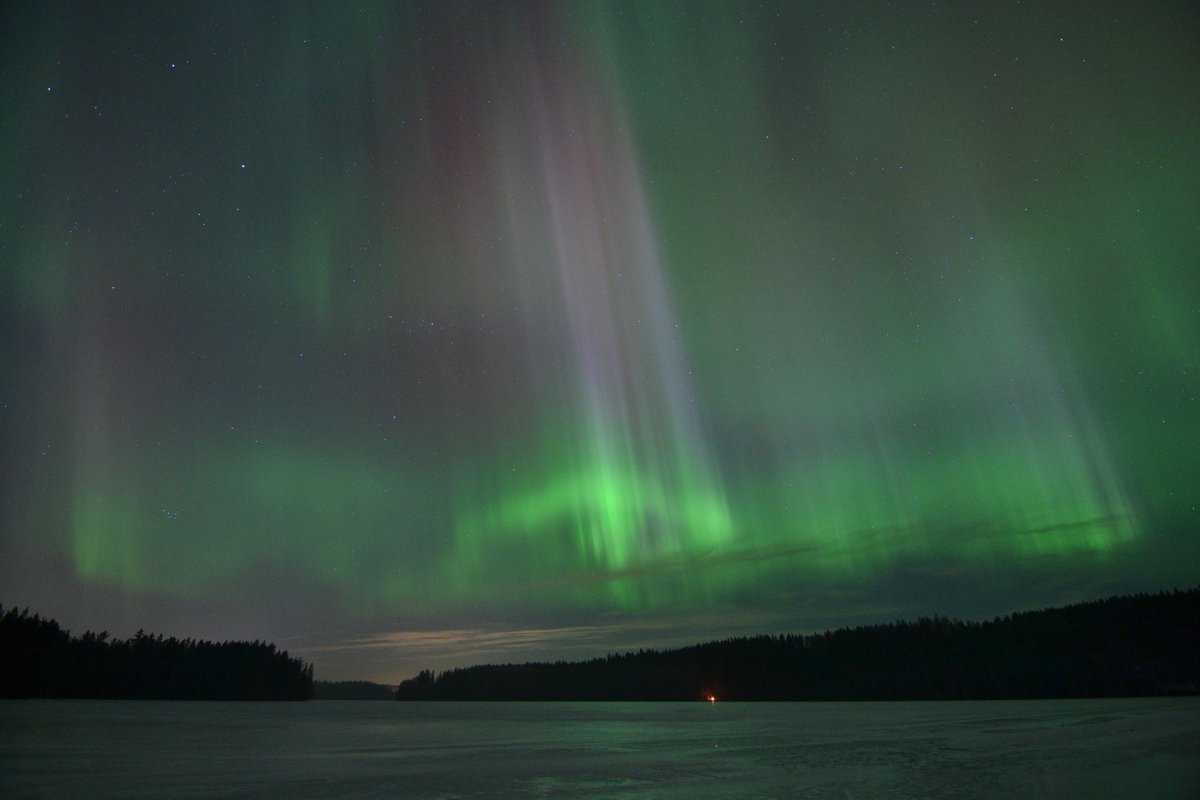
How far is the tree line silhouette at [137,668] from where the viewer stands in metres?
118

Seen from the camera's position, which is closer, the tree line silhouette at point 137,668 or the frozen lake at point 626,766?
the frozen lake at point 626,766

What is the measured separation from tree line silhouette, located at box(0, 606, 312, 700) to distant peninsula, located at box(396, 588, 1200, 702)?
8244cm

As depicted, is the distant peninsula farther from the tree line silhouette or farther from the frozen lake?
the frozen lake

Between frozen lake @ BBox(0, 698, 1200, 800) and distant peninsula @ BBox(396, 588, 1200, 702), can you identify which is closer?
frozen lake @ BBox(0, 698, 1200, 800)

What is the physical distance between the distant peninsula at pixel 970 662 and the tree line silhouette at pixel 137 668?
82444 mm

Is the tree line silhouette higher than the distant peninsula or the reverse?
higher

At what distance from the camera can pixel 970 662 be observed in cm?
15625

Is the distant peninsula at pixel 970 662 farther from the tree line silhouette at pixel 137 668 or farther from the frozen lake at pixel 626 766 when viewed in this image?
the frozen lake at pixel 626 766

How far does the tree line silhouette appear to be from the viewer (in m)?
118

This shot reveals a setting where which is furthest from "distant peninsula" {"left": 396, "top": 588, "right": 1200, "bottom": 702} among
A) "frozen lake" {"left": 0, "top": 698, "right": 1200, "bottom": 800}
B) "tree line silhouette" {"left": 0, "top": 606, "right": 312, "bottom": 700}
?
"frozen lake" {"left": 0, "top": 698, "right": 1200, "bottom": 800}

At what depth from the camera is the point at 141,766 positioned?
27.8m

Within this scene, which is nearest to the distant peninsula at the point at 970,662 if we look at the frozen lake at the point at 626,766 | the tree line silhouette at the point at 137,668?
the tree line silhouette at the point at 137,668

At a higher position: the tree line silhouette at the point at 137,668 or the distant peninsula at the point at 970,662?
the tree line silhouette at the point at 137,668

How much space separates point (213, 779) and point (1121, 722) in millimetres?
57674
